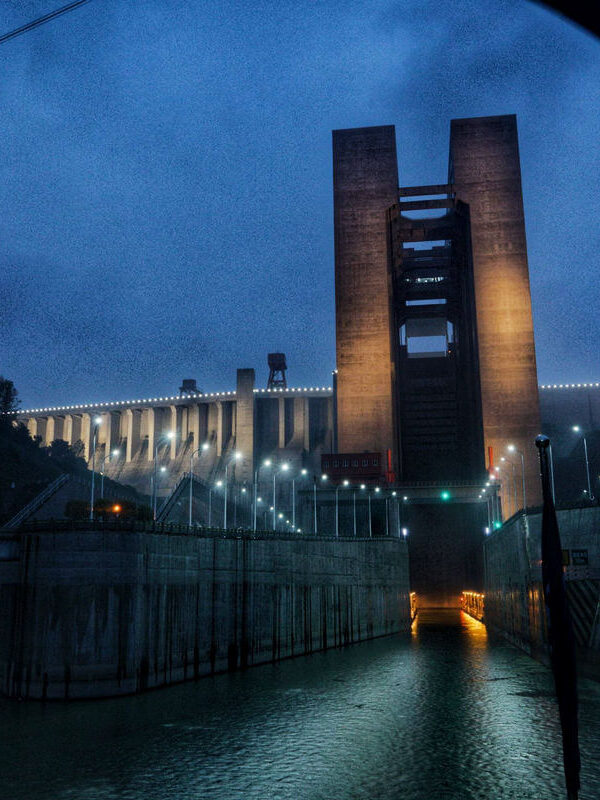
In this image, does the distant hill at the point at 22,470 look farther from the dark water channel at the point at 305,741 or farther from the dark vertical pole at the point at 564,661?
the dark vertical pole at the point at 564,661

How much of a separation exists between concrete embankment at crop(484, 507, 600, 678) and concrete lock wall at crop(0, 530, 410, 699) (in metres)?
16.3

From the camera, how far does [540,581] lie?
43.4 metres

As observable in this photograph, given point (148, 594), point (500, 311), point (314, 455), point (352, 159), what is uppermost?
point (352, 159)

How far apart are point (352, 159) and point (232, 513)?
60.4 meters

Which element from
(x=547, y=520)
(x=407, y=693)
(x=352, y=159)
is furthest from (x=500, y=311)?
(x=547, y=520)

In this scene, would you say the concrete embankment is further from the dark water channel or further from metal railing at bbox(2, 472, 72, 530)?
metal railing at bbox(2, 472, 72, 530)

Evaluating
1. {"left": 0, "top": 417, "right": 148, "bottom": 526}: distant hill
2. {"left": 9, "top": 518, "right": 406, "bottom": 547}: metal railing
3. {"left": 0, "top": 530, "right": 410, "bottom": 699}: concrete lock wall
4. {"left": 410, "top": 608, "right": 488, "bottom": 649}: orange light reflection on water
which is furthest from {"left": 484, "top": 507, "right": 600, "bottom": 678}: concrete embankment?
{"left": 0, "top": 417, "right": 148, "bottom": 526}: distant hill

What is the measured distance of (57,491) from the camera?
66188mm

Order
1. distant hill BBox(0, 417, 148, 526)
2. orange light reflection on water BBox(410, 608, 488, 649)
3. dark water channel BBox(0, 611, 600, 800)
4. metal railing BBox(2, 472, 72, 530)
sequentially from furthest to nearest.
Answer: distant hill BBox(0, 417, 148, 526) < orange light reflection on water BBox(410, 608, 488, 649) < metal railing BBox(2, 472, 72, 530) < dark water channel BBox(0, 611, 600, 800)

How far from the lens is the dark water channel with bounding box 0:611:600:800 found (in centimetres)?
1888

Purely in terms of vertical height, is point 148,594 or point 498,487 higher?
point 498,487

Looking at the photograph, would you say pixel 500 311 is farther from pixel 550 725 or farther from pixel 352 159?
pixel 550 725

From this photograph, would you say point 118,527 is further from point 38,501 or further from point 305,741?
point 38,501

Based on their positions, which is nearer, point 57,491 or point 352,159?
point 57,491
